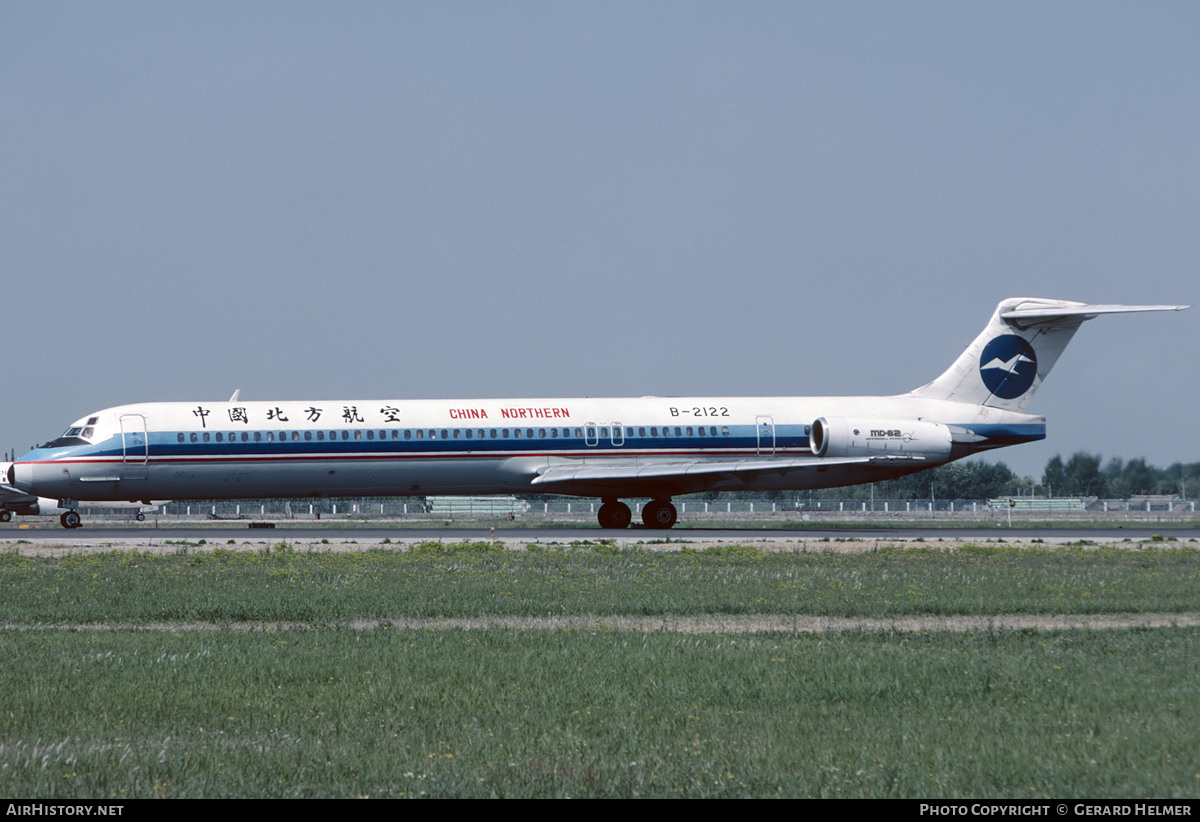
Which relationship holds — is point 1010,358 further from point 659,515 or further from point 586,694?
point 586,694

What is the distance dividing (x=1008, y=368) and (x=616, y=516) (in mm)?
14160

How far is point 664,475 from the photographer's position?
3922cm

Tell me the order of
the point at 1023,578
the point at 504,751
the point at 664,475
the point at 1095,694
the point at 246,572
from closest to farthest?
1. the point at 504,751
2. the point at 1095,694
3. the point at 1023,578
4. the point at 246,572
5. the point at 664,475

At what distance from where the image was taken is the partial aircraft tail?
1684 inches

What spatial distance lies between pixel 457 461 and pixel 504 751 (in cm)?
3067

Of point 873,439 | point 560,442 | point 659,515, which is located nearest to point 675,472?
point 659,515

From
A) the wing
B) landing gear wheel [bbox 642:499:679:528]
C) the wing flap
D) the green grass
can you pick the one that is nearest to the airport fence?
landing gear wheel [bbox 642:499:679:528]

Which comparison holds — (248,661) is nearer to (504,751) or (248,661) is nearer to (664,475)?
(504,751)

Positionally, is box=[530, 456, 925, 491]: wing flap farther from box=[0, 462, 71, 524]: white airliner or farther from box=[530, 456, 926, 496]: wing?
box=[0, 462, 71, 524]: white airliner

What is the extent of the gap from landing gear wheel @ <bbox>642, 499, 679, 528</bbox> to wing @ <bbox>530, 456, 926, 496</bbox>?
1.08 m

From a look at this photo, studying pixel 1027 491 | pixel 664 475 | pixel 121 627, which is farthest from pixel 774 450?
pixel 1027 491

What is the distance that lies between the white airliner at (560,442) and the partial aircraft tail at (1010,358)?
0.05 m

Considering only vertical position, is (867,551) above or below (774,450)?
below

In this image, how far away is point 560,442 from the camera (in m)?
40.1
